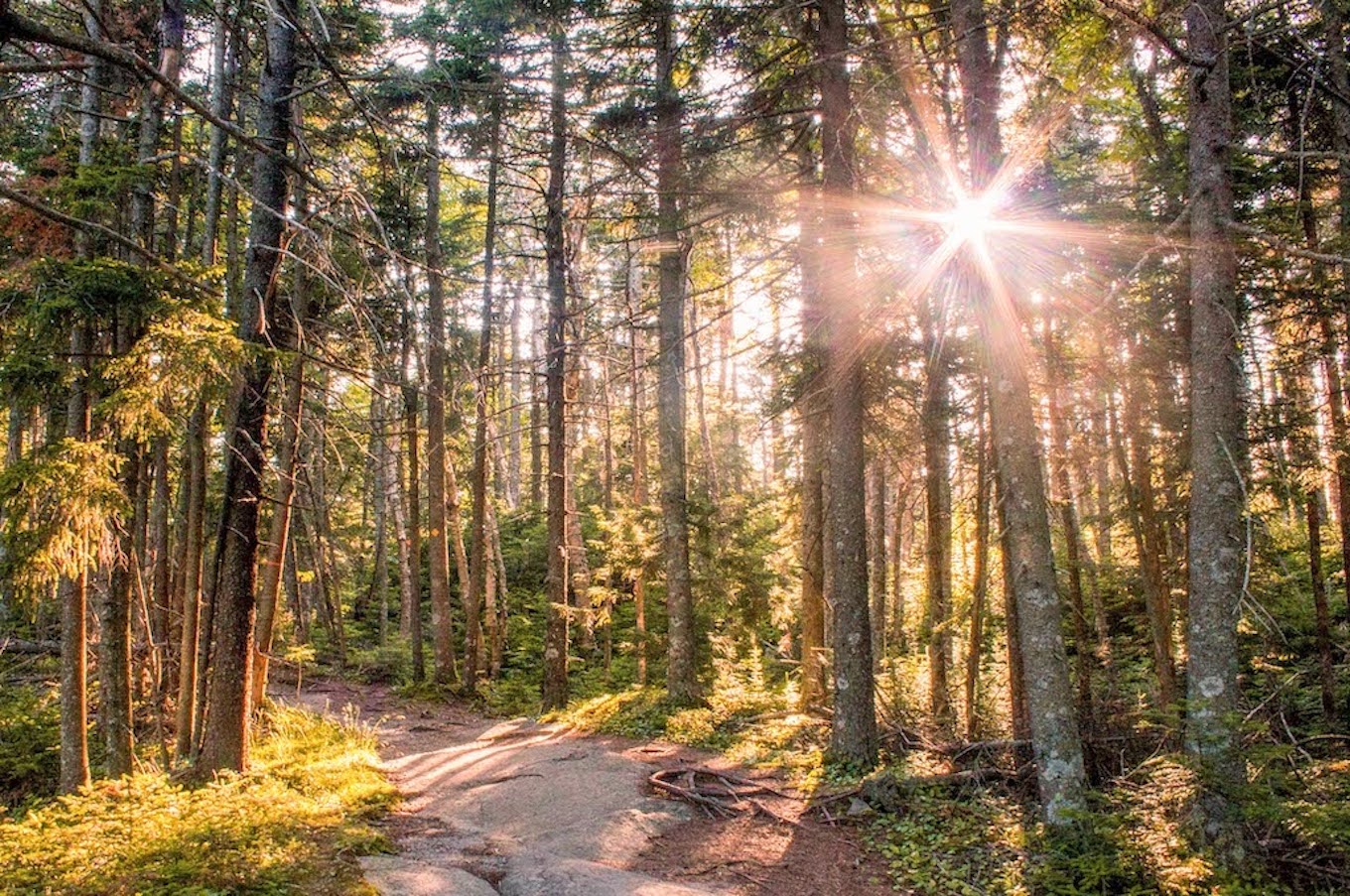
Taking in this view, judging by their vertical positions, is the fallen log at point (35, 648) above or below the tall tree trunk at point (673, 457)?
below

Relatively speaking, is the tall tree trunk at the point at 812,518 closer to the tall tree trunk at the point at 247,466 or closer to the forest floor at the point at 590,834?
the forest floor at the point at 590,834

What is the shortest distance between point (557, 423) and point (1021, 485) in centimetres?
911

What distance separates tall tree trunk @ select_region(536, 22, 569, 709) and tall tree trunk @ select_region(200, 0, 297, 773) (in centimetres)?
704

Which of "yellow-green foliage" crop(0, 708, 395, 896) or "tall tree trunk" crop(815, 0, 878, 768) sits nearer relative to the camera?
"yellow-green foliage" crop(0, 708, 395, 896)

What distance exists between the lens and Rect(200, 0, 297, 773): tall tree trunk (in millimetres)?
6992

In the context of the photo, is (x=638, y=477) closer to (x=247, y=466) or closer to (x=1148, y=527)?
(x=1148, y=527)

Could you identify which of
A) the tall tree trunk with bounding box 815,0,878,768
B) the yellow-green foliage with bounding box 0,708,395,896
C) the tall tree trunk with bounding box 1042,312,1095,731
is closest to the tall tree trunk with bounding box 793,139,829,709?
the tall tree trunk with bounding box 815,0,878,768

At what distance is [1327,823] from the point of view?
554 cm

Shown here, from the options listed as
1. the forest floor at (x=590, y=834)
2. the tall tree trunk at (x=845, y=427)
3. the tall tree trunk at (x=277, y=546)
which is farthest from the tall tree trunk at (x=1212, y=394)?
the tall tree trunk at (x=277, y=546)

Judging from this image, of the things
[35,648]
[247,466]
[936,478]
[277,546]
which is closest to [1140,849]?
[936,478]

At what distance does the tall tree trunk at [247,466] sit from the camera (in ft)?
22.9

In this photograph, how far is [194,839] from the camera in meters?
5.05

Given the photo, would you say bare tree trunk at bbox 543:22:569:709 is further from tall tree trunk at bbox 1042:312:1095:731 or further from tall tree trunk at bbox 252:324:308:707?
tall tree trunk at bbox 1042:312:1095:731

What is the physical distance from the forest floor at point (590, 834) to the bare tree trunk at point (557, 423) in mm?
3385
